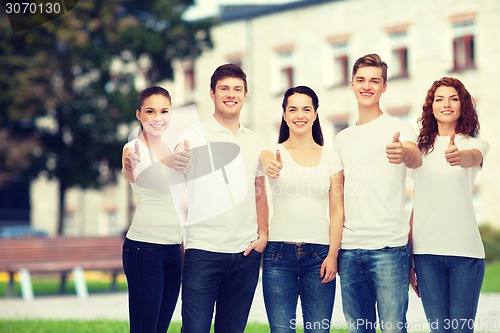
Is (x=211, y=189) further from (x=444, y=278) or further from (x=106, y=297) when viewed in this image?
(x=106, y=297)

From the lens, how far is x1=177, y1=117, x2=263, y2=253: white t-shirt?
18.8ft

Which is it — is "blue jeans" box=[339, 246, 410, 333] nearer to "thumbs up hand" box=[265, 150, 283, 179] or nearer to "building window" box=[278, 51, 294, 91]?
"thumbs up hand" box=[265, 150, 283, 179]

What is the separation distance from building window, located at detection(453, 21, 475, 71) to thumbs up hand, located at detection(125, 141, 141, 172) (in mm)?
24093

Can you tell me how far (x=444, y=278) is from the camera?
579 cm

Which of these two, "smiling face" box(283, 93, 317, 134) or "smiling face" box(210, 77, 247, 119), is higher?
"smiling face" box(210, 77, 247, 119)

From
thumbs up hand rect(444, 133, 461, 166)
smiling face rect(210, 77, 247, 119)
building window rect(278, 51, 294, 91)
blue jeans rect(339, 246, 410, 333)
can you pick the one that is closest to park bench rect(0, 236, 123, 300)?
smiling face rect(210, 77, 247, 119)

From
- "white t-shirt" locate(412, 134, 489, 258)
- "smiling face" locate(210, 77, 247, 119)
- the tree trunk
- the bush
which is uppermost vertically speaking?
"smiling face" locate(210, 77, 247, 119)

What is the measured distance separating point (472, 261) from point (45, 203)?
41.1 meters

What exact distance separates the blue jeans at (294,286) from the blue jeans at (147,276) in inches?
26.5

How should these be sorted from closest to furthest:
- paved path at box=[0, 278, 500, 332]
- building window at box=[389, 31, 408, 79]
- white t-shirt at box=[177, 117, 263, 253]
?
white t-shirt at box=[177, 117, 263, 253] < paved path at box=[0, 278, 500, 332] < building window at box=[389, 31, 408, 79]

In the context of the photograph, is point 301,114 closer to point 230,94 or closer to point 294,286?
point 230,94

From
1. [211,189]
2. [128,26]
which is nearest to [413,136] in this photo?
[211,189]

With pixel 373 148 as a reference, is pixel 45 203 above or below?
below

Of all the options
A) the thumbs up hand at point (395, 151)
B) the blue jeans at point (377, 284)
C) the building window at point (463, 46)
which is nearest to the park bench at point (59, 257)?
the blue jeans at point (377, 284)
